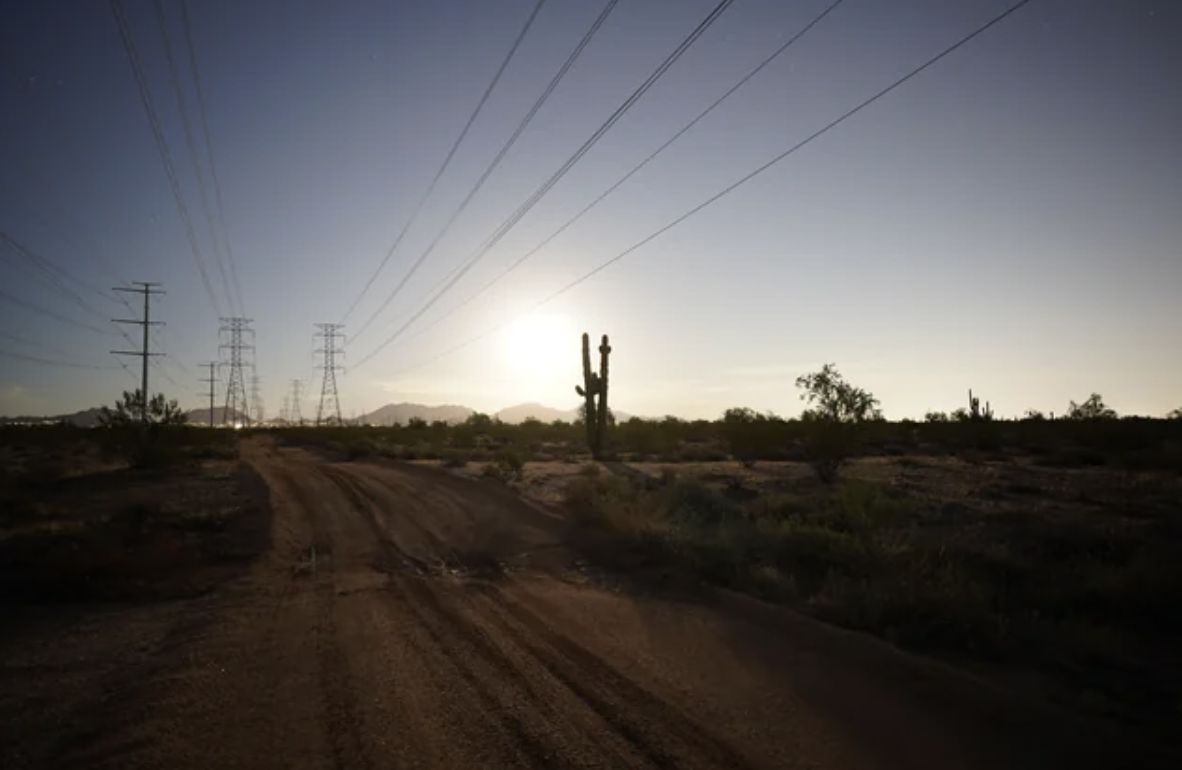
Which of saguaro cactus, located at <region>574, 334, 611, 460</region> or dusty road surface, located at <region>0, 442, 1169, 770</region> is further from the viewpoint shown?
saguaro cactus, located at <region>574, 334, 611, 460</region>

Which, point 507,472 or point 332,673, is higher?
point 507,472

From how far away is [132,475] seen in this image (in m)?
26.5

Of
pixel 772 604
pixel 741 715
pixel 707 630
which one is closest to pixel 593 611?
pixel 707 630

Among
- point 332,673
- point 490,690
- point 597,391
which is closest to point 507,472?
point 597,391

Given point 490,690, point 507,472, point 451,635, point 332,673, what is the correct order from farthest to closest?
point 507,472
point 451,635
point 332,673
point 490,690

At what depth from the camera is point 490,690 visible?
20.7 feet

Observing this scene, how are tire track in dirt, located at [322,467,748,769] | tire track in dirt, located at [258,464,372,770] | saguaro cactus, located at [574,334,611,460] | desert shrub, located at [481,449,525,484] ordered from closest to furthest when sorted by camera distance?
tire track in dirt, located at [258,464,372,770] → tire track in dirt, located at [322,467,748,769] → desert shrub, located at [481,449,525,484] → saguaro cactus, located at [574,334,611,460]

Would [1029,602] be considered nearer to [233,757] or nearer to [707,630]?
[707,630]

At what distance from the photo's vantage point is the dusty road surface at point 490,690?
17.2 feet

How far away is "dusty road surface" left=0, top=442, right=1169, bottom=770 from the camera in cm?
524

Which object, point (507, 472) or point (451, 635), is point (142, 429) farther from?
point (451, 635)

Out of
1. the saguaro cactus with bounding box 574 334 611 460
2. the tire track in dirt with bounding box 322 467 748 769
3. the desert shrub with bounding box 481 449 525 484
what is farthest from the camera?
the saguaro cactus with bounding box 574 334 611 460

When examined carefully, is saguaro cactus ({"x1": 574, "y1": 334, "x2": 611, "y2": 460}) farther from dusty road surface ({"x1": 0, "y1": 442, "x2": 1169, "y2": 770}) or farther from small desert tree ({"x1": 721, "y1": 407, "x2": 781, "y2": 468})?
dusty road surface ({"x1": 0, "y1": 442, "x2": 1169, "y2": 770})

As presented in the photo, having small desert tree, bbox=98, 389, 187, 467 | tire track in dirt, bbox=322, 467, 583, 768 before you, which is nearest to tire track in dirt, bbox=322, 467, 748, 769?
tire track in dirt, bbox=322, 467, 583, 768
